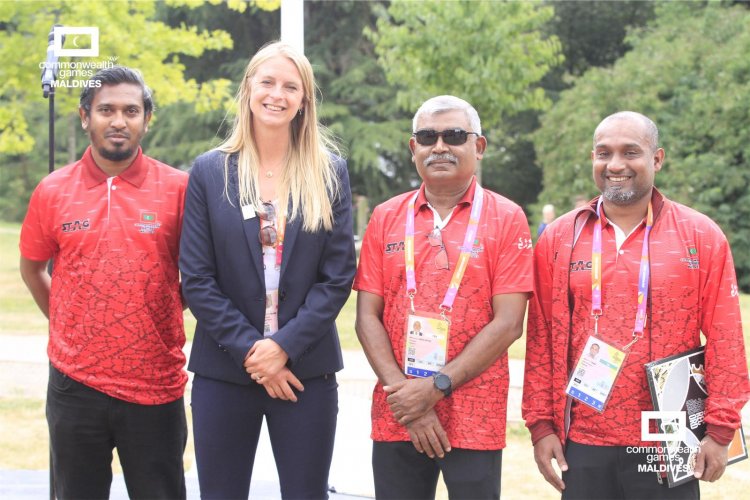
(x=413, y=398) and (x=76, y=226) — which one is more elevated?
(x=76, y=226)

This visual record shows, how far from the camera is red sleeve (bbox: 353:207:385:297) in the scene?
3611mm

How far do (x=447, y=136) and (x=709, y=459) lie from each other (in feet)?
5.14

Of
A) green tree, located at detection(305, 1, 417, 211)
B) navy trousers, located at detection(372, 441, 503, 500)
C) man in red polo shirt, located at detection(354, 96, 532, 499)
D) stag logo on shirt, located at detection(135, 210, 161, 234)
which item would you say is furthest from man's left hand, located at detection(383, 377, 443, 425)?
green tree, located at detection(305, 1, 417, 211)

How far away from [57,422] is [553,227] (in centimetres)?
217

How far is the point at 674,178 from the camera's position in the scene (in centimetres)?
1820

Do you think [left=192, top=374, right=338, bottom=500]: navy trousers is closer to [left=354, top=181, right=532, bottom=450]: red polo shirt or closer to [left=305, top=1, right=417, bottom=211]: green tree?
[left=354, top=181, right=532, bottom=450]: red polo shirt

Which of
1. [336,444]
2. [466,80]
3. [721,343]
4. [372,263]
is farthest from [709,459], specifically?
[466,80]

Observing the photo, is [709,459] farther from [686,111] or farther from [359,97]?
[359,97]

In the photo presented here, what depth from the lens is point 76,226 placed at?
3684mm

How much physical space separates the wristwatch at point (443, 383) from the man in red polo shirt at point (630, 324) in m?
0.41

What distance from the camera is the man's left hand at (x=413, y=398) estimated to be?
11.1 ft

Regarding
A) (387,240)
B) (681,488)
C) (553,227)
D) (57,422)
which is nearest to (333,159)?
(387,240)

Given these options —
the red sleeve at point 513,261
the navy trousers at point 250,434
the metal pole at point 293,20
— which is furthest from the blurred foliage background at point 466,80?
the red sleeve at point 513,261

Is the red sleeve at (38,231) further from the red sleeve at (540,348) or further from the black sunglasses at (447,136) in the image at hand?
the red sleeve at (540,348)
